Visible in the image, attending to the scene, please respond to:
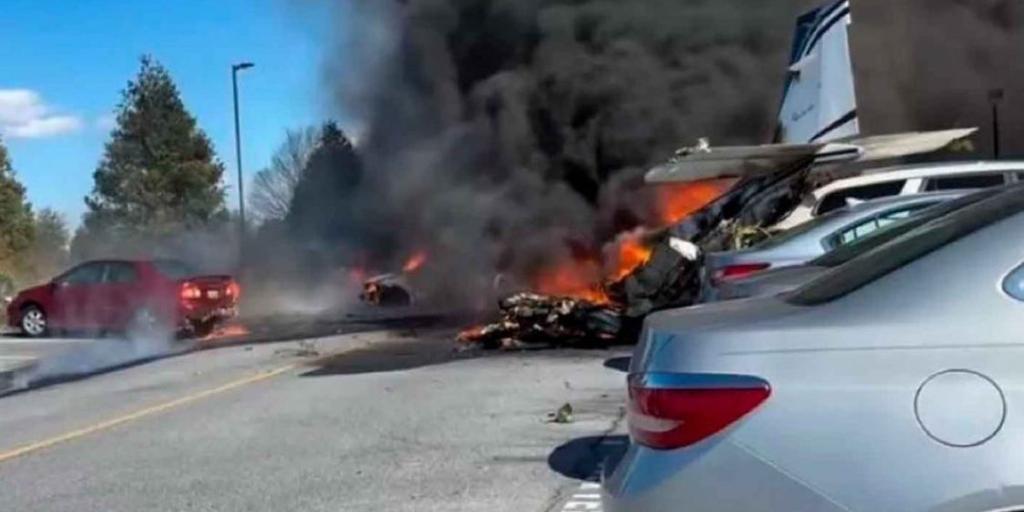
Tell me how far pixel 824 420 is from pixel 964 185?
975 cm

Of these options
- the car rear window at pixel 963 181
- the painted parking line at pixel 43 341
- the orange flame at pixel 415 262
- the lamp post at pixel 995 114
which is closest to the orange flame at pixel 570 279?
the orange flame at pixel 415 262

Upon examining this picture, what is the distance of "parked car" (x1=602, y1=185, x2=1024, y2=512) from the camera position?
2.78 meters

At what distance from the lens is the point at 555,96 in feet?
77.6

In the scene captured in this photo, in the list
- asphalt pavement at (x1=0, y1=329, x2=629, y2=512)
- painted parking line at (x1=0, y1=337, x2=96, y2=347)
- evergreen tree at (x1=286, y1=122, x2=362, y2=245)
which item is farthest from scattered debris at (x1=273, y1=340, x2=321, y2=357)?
evergreen tree at (x1=286, y1=122, x2=362, y2=245)

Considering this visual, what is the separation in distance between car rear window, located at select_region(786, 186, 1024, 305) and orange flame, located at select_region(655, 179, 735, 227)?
53.2 feet

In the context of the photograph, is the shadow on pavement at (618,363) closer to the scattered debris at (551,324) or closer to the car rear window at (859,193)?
the scattered debris at (551,324)

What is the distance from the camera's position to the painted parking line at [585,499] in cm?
610

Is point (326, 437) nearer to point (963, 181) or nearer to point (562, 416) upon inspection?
point (562, 416)

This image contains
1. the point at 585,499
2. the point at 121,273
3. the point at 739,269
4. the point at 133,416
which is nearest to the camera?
the point at 585,499

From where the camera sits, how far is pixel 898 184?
12094 mm

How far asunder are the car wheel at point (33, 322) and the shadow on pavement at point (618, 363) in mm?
13683

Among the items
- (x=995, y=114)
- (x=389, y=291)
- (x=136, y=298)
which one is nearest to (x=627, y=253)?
(x=389, y=291)

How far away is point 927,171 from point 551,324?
15.1 feet

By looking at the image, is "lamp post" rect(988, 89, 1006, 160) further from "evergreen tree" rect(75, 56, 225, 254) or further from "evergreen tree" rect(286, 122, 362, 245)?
"evergreen tree" rect(75, 56, 225, 254)
